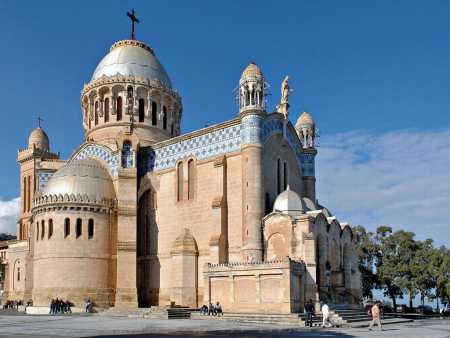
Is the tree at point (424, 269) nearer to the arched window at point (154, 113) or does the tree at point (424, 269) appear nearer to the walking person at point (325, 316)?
the walking person at point (325, 316)

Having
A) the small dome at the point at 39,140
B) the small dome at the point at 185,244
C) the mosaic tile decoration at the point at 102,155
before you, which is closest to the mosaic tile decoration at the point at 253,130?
the small dome at the point at 185,244

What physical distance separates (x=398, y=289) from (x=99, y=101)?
2994 cm

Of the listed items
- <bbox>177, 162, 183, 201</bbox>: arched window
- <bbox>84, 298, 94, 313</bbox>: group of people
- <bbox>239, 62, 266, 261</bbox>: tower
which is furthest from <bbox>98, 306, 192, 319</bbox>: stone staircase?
<bbox>177, 162, 183, 201</bbox>: arched window

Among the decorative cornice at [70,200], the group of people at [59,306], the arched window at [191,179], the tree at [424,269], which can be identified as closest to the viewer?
the group of people at [59,306]

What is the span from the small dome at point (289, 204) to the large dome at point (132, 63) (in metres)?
18.8

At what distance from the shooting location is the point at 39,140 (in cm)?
5625

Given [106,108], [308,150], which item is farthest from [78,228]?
[308,150]

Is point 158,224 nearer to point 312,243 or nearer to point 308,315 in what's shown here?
point 312,243

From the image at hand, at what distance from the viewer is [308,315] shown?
2972cm

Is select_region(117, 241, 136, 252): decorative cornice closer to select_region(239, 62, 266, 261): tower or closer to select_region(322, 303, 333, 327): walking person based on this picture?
select_region(239, 62, 266, 261): tower

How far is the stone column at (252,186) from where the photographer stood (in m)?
36.2

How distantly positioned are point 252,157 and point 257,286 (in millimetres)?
8554

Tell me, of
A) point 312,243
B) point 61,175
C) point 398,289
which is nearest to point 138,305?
point 61,175

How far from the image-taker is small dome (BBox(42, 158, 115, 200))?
42.2m
